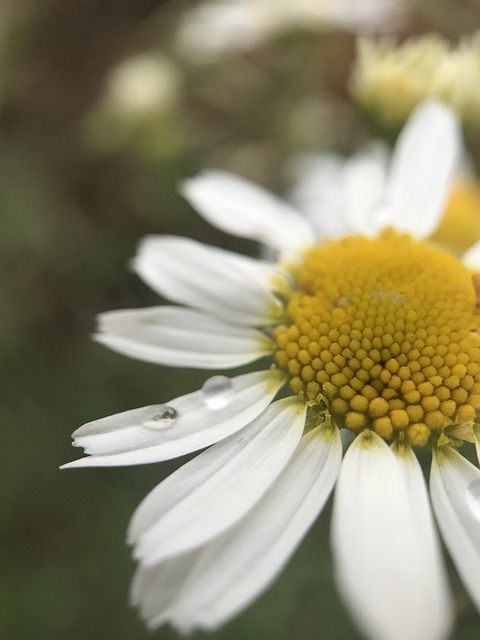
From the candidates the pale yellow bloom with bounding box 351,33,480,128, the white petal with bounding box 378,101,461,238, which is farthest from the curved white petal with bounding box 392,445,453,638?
the pale yellow bloom with bounding box 351,33,480,128

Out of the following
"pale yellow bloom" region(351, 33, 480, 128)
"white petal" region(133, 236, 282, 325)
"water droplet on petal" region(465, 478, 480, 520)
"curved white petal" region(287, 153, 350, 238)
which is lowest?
"water droplet on petal" region(465, 478, 480, 520)

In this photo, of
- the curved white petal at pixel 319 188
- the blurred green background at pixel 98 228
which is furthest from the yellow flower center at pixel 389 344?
the curved white petal at pixel 319 188

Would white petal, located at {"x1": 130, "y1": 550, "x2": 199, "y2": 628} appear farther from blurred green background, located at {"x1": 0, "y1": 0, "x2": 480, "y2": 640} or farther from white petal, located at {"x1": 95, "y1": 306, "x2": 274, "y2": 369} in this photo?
blurred green background, located at {"x1": 0, "y1": 0, "x2": 480, "y2": 640}

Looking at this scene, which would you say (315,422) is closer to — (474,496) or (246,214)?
(474,496)

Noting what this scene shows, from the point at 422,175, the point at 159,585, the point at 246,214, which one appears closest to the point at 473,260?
the point at 422,175

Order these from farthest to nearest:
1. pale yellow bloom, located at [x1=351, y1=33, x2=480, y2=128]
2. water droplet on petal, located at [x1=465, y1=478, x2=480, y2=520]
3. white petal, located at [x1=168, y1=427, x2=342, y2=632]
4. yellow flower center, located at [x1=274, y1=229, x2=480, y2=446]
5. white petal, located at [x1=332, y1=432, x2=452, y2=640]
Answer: pale yellow bloom, located at [x1=351, y1=33, x2=480, y2=128] → yellow flower center, located at [x1=274, y1=229, x2=480, y2=446] → water droplet on petal, located at [x1=465, y1=478, x2=480, y2=520] → white petal, located at [x1=168, y1=427, x2=342, y2=632] → white petal, located at [x1=332, y1=432, x2=452, y2=640]

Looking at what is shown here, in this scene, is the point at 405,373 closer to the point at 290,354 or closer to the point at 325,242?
the point at 290,354

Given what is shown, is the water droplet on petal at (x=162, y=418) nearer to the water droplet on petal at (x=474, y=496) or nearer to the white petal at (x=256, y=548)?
the white petal at (x=256, y=548)
